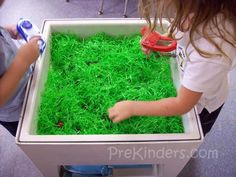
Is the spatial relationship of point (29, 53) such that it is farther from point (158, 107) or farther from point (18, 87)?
point (158, 107)

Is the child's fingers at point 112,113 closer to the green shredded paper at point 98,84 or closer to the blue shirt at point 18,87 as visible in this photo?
the green shredded paper at point 98,84

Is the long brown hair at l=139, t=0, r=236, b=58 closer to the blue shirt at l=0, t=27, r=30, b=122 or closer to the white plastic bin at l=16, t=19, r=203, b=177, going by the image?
the white plastic bin at l=16, t=19, r=203, b=177

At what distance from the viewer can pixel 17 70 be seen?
2.42ft

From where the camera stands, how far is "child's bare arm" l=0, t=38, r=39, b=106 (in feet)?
2.35

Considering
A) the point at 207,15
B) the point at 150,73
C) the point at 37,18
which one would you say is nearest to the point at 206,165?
the point at 150,73

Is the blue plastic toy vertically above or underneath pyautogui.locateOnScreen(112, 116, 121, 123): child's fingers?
above

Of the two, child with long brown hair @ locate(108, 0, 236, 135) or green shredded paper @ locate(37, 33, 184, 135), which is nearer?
child with long brown hair @ locate(108, 0, 236, 135)

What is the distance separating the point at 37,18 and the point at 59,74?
3.88 ft

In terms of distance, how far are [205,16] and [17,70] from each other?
50 centimetres

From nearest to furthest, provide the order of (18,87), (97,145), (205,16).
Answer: (205,16)
(97,145)
(18,87)

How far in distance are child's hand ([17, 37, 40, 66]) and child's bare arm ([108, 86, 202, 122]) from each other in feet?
0.89

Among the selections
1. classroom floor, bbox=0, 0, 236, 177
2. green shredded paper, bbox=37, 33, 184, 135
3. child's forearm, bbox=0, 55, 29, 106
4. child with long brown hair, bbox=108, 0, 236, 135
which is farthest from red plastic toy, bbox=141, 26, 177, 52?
classroom floor, bbox=0, 0, 236, 177

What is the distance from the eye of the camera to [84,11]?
75.9 inches

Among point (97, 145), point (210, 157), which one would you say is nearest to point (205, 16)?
point (97, 145)
